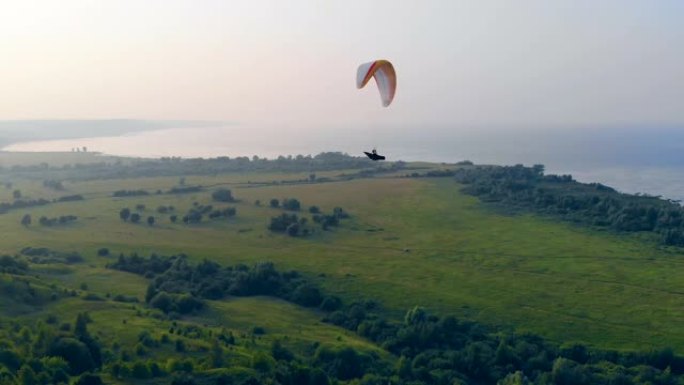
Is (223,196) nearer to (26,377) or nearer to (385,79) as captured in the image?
(385,79)

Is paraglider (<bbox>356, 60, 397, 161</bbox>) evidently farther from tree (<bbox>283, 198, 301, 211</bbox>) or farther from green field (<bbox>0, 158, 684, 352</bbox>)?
tree (<bbox>283, 198, 301, 211</bbox>)

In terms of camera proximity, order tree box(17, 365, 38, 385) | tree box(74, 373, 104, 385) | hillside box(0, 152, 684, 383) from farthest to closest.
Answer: hillside box(0, 152, 684, 383) < tree box(74, 373, 104, 385) < tree box(17, 365, 38, 385)

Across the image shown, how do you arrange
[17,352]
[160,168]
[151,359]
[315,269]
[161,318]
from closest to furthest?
[17,352] < [151,359] < [161,318] < [315,269] < [160,168]

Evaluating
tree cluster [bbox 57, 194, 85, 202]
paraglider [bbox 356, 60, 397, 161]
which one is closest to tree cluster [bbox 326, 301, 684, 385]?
paraglider [bbox 356, 60, 397, 161]

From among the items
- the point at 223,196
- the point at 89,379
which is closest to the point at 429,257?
the point at 223,196

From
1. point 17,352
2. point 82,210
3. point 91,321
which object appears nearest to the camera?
point 17,352

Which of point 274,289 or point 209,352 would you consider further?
point 274,289

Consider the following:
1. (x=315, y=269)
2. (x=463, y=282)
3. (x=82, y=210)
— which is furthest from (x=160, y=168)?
(x=463, y=282)

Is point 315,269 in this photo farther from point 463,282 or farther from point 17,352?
point 17,352
